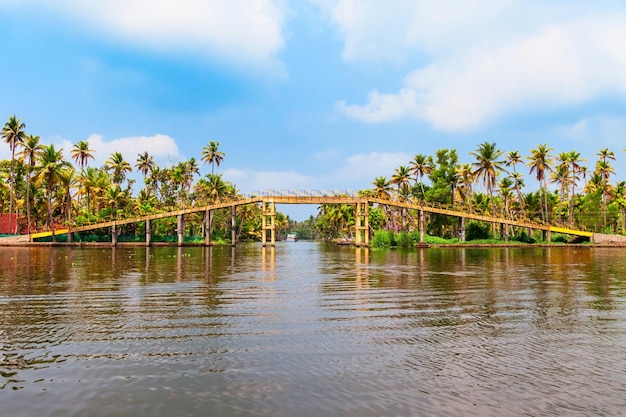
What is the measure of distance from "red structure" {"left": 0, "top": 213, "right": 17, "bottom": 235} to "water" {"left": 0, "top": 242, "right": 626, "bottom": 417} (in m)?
68.1

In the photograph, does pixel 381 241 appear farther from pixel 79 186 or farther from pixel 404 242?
pixel 79 186

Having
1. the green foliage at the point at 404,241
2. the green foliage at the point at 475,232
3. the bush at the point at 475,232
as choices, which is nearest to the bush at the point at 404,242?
the green foliage at the point at 404,241

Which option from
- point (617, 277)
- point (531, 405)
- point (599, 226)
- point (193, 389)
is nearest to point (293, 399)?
point (193, 389)

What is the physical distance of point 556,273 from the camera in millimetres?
27438

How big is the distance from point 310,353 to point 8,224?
8411cm

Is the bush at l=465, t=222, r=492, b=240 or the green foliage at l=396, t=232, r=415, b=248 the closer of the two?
the green foliage at l=396, t=232, r=415, b=248

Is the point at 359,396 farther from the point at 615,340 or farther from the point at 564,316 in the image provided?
the point at 564,316

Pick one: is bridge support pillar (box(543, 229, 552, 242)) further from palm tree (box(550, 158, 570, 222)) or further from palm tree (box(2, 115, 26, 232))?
palm tree (box(2, 115, 26, 232))

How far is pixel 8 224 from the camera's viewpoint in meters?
76.6

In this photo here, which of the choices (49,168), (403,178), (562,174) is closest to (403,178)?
(403,178)

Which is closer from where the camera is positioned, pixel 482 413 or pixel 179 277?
pixel 482 413

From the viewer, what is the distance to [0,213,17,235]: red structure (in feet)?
248

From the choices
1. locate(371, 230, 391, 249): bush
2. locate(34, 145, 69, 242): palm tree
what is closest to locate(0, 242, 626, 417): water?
locate(371, 230, 391, 249): bush

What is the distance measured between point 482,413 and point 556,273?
24.0 metres
